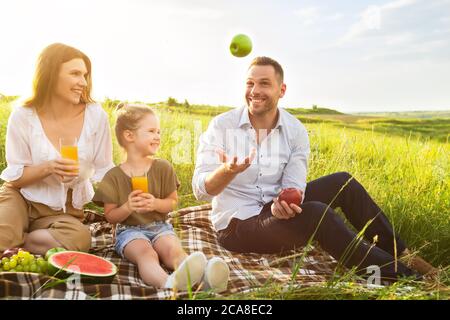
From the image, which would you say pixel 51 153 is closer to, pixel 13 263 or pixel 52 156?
pixel 52 156

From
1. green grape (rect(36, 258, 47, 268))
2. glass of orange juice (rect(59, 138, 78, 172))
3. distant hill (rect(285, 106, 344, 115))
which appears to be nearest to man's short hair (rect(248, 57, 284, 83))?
glass of orange juice (rect(59, 138, 78, 172))

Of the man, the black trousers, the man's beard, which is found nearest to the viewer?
the black trousers

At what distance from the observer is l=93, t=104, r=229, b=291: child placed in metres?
3.21

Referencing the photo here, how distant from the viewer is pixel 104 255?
11.6 ft

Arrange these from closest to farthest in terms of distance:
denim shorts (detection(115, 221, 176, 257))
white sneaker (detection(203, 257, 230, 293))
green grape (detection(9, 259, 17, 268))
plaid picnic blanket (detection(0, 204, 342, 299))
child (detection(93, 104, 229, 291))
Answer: plaid picnic blanket (detection(0, 204, 342, 299)) < white sneaker (detection(203, 257, 230, 293)) < green grape (detection(9, 259, 17, 268)) < child (detection(93, 104, 229, 291)) < denim shorts (detection(115, 221, 176, 257))

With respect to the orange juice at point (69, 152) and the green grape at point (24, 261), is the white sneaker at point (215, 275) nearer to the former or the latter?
the green grape at point (24, 261)

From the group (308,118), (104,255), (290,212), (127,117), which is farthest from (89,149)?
(308,118)

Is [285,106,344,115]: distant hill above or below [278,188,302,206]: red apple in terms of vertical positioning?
above

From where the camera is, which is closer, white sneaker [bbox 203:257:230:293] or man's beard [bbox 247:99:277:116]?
white sneaker [bbox 203:257:230:293]

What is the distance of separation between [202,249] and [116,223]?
0.62m

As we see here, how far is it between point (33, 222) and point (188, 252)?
3.32 feet

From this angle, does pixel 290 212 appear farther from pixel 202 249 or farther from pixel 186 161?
pixel 186 161

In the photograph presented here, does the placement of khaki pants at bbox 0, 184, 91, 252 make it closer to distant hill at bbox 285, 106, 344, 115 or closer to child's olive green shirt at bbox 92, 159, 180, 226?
child's olive green shirt at bbox 92, 159, 180, 226

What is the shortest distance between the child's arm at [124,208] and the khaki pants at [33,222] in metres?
0.27
